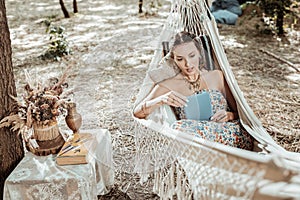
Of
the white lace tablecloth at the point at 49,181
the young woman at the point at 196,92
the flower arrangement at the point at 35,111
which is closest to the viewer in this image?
the white lace tablecloth at the point at 49,181

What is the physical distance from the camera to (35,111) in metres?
1.92

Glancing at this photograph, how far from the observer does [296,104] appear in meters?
3.19

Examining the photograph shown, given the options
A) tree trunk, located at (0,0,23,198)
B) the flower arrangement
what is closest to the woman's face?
the flower arrangement

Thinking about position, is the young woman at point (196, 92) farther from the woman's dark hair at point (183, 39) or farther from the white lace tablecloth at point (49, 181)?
the white lace tablecloth at point (49, 181)

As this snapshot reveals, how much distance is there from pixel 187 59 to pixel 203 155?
72 centimetres

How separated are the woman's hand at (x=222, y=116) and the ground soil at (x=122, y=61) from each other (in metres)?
0.45

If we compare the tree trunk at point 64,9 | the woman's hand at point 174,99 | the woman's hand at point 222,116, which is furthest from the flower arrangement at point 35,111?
the tree trunk at point 64,9

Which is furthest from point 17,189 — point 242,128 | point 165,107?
point 242,128

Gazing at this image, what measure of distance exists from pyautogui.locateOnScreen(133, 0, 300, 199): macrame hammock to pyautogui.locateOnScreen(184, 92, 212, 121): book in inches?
3.6

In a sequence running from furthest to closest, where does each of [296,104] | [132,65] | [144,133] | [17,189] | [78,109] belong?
1. [132,65]
2. [296,104]
3. [78,109]
4. [144,133]
5. [17,189]

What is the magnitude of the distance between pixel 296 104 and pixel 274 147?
4.59 ft

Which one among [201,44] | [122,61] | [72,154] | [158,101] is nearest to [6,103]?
[72,154]

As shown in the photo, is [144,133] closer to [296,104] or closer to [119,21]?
[296,104]

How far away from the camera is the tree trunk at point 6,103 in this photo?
6.15ft
